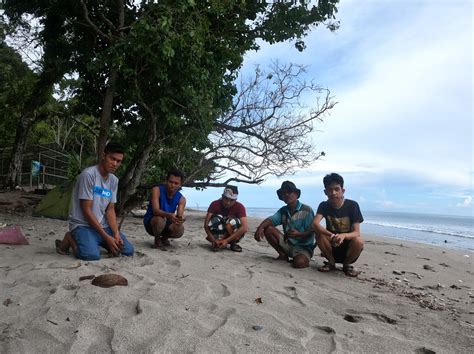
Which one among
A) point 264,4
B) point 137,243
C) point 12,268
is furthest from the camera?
point 264,4

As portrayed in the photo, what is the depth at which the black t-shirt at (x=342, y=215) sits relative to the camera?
14.2 feet

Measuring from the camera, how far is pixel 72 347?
1986mm

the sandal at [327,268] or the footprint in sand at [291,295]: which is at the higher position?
the sandal at [327,268]

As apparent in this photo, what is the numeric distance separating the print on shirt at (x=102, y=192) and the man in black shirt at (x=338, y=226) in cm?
238

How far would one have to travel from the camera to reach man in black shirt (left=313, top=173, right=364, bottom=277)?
14.0 ft

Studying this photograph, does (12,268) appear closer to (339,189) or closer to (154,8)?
(339,189)

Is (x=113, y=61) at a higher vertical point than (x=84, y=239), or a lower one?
higher

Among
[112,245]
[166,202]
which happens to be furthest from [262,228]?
[112,245]

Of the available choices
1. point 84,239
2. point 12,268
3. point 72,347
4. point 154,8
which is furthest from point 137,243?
point 154,8

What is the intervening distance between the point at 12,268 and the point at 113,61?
3982 millimetres

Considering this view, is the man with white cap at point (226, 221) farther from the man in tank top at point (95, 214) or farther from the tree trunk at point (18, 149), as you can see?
the tree trunk at point (18, 149)

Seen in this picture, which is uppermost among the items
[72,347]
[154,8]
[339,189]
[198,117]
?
[154,8]

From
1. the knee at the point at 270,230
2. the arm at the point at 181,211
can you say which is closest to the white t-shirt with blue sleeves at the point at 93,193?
the arm at the point at 181,211

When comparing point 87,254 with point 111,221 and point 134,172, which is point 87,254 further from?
point 134,172
